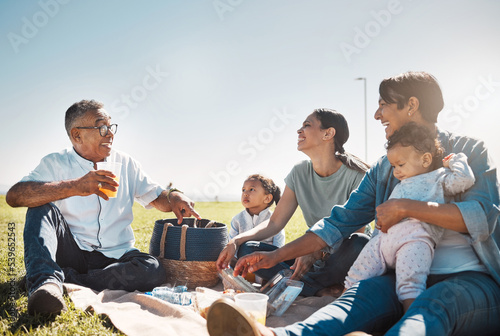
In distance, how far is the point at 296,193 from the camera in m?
4.08

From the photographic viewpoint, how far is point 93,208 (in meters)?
3.83

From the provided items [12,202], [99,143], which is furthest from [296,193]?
[12,202]

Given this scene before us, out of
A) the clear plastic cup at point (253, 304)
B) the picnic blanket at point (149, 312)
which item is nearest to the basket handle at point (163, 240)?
the picnic blanket at point (149, 312)

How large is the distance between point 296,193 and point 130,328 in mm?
2097

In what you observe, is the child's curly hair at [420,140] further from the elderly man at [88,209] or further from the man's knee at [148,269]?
the man's knee at [148,269]

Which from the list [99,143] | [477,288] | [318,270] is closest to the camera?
[477,288]

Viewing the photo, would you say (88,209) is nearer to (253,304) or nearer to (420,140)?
(253,304)

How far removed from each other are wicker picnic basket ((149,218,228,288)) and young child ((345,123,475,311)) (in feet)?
5.38

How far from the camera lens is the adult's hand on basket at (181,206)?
403 centimetres

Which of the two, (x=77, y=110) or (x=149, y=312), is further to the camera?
(x=77, y=110)

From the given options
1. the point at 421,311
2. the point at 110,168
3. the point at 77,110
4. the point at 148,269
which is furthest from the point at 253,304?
the point at 77,110

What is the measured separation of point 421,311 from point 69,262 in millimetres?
2908

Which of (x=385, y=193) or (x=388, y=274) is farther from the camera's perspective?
(x=385, y=193)

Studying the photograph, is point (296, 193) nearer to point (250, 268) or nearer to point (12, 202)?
point (250, 268)
